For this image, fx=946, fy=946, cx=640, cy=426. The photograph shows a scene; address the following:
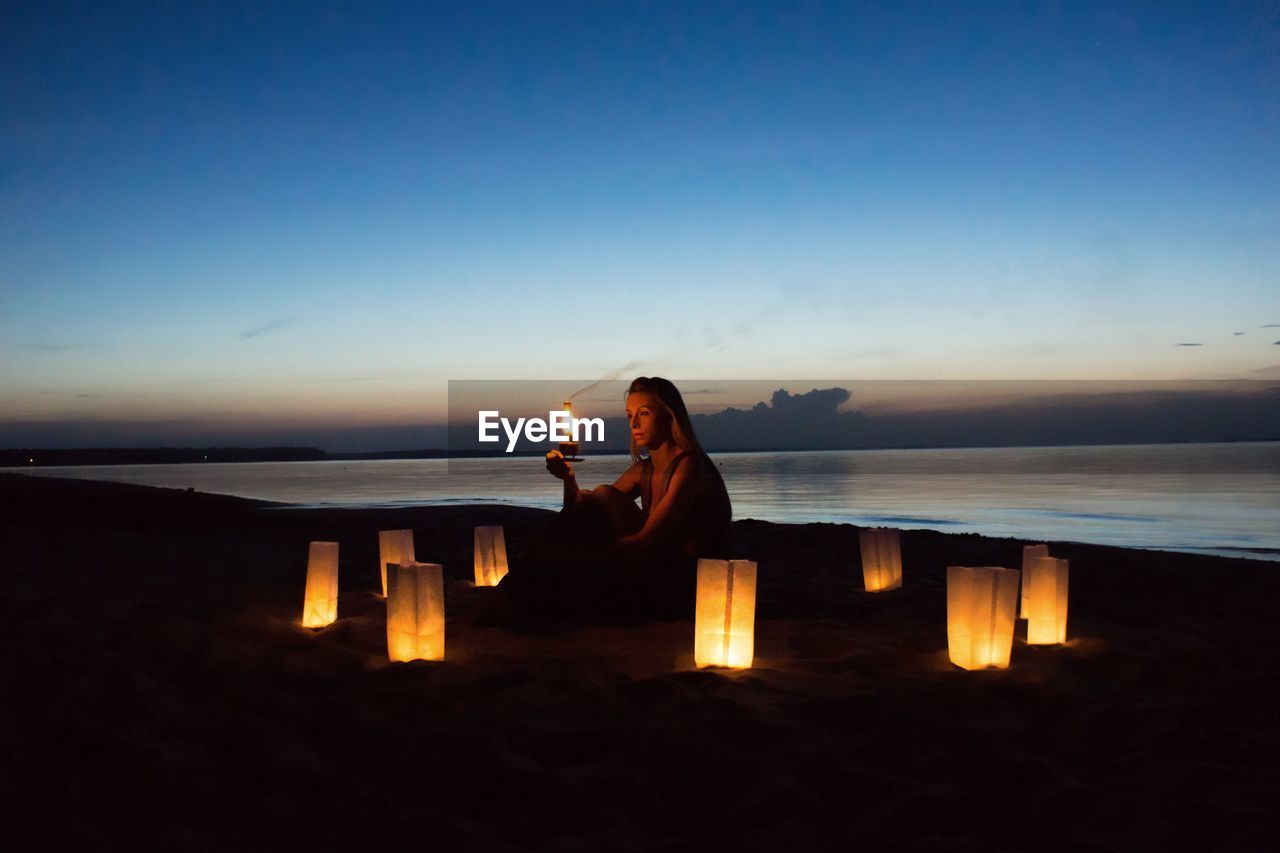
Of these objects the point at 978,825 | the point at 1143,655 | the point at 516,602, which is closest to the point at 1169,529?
the point at 1143,655

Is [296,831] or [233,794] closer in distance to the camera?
[296,831]

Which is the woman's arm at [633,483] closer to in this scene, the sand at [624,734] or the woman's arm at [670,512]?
the woman's arm at [670,512]

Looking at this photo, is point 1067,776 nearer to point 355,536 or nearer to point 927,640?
point 927,640

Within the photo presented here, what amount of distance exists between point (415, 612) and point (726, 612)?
163 centimetres

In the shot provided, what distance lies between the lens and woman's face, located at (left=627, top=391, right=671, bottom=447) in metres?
6.14

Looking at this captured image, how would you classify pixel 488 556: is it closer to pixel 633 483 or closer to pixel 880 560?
pixel 633 483

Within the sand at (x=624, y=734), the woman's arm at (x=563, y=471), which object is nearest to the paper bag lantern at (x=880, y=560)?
the sand at (x=624, y=734)

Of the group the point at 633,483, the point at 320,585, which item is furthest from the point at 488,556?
the point at 633,483

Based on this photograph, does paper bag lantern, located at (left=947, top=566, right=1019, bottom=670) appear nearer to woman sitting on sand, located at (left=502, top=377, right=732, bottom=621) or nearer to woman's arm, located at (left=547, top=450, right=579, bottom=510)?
woman sitting on sand, located at (left=502, top=377, right=732, bottom=621)

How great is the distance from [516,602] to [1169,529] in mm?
15073

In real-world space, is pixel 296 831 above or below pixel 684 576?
below

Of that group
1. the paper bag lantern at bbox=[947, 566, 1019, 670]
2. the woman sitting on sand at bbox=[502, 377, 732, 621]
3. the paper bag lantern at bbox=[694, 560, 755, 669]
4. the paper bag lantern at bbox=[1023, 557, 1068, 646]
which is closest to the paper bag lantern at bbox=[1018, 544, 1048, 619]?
the paper bag lantern at bbox=[1023, 557, 1068, 646]

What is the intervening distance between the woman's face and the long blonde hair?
0.09 ft

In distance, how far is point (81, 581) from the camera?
300 inches
